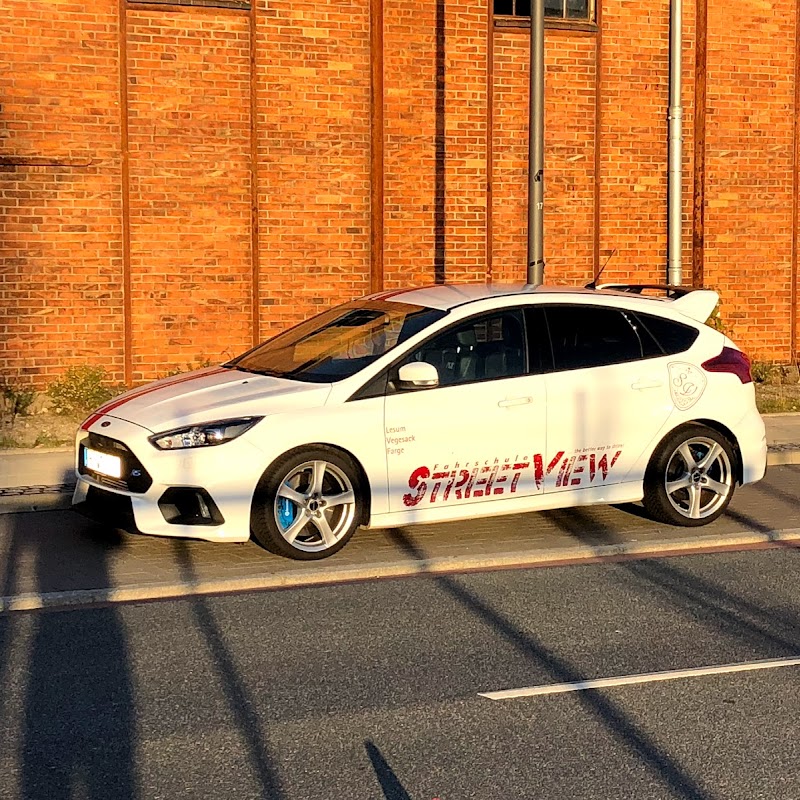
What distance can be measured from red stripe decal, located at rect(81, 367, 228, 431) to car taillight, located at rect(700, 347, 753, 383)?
331 cm

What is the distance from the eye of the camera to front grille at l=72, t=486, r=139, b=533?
786cm

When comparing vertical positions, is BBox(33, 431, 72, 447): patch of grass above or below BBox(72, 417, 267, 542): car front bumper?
below

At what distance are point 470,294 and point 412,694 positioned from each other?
3.96m

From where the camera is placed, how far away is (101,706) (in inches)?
214

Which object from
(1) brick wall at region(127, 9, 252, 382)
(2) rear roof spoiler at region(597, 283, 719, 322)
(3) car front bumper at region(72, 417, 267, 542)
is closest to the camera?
(3) car front bumper at region(72, 417, 267, 542)

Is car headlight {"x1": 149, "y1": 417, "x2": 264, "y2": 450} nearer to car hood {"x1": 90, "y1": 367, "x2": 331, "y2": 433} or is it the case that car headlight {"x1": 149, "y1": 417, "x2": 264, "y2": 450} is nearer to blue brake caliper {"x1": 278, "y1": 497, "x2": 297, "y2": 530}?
car hood {"x1": 90, "y1": 367, "x2": 331, "y2": 433}

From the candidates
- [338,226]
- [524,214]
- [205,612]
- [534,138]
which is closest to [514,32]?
[524,214]

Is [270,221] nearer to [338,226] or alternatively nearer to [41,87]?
[338,226]

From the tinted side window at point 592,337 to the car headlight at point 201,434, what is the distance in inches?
87.0

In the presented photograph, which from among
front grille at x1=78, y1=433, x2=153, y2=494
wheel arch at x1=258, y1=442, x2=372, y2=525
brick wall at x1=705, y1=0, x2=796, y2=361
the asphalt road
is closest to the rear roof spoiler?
the asphalt road

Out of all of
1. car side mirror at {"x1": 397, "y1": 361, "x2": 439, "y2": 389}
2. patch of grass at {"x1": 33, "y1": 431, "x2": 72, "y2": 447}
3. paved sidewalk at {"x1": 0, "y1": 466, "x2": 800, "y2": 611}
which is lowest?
paved sidewalk at {"x1": 0, "y1": 466, "x2": 800, "y2": 611}

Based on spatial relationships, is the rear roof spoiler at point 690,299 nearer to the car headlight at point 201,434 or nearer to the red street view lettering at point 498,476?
the red street view lettering at point 498,476

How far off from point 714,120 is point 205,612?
1231cm

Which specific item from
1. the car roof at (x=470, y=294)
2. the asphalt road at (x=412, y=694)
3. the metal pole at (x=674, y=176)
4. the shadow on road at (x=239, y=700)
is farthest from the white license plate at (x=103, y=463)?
the metal pole at (x=674, y=176)
